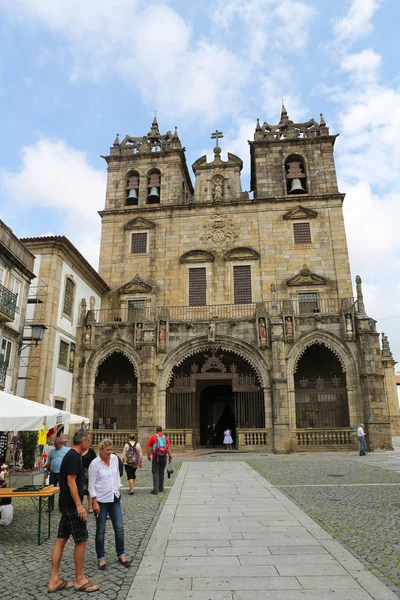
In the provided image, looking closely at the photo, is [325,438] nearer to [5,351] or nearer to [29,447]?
[29,447]

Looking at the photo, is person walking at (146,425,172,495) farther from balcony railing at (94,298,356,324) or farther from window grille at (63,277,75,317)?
balcony railing at (94,298,356,324)

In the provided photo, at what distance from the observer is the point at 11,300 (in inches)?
672

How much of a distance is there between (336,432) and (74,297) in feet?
50.1

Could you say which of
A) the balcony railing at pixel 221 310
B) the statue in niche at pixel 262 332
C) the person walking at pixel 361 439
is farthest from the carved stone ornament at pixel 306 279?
the person walking at pixel 361 439

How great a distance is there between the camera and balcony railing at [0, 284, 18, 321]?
52.1 feet

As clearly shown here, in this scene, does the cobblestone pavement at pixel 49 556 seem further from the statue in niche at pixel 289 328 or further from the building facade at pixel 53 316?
the statue in niche at pixel 289 328

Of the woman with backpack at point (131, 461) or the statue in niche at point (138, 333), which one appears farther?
the statue in niche at point (138, 333)

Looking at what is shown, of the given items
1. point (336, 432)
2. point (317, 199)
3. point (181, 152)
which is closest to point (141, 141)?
point (181, 152)

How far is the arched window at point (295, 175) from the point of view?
93.8ft

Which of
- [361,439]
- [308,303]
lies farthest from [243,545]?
[308,303]

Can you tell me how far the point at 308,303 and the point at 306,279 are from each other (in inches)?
57.9

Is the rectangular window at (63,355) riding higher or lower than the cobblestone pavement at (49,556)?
higher

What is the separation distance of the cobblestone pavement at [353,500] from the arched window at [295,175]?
58.6 ft

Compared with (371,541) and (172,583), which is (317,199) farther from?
(172,583)
